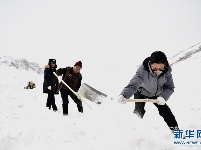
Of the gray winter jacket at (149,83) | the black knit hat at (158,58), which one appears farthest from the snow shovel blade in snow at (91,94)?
the black knit hat at (158,58)

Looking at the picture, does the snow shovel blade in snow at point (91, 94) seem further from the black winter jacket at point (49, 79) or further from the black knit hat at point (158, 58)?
the black knit hat at point (158, 58)

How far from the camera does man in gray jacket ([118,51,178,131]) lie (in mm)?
4637

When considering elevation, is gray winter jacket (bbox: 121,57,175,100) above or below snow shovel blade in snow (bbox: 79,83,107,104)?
above

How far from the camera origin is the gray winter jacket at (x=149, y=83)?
4906mm

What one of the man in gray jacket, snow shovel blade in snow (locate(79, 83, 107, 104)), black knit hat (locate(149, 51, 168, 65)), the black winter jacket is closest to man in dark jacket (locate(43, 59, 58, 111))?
the black winter jacket

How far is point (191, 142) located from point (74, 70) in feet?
14.1

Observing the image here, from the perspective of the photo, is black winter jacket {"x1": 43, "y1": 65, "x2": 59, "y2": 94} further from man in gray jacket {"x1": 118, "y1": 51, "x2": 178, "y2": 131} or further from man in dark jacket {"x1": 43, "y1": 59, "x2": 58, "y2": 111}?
man in gray jacket {"x1": 118, "y1": 51, "x2": 178, "y2": 131}

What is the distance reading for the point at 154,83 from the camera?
505cm

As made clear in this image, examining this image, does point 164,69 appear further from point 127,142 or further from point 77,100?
point 77,100

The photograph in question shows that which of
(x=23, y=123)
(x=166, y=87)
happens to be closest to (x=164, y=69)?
(x=166, y=87)

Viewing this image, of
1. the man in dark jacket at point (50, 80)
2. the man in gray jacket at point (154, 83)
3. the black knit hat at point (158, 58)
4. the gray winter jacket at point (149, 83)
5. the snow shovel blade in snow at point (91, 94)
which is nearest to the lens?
the black knit hat at point (158, 58)

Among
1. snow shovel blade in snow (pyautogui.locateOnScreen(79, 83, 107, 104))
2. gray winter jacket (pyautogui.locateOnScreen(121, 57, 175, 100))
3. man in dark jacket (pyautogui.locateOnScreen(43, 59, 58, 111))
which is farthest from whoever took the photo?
snow shovel blade in snow (pyautogui.locateOnScreen(79, 83, 107, 104))

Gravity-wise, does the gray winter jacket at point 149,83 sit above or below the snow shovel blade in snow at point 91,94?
above

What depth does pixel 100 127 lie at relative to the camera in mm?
5605
